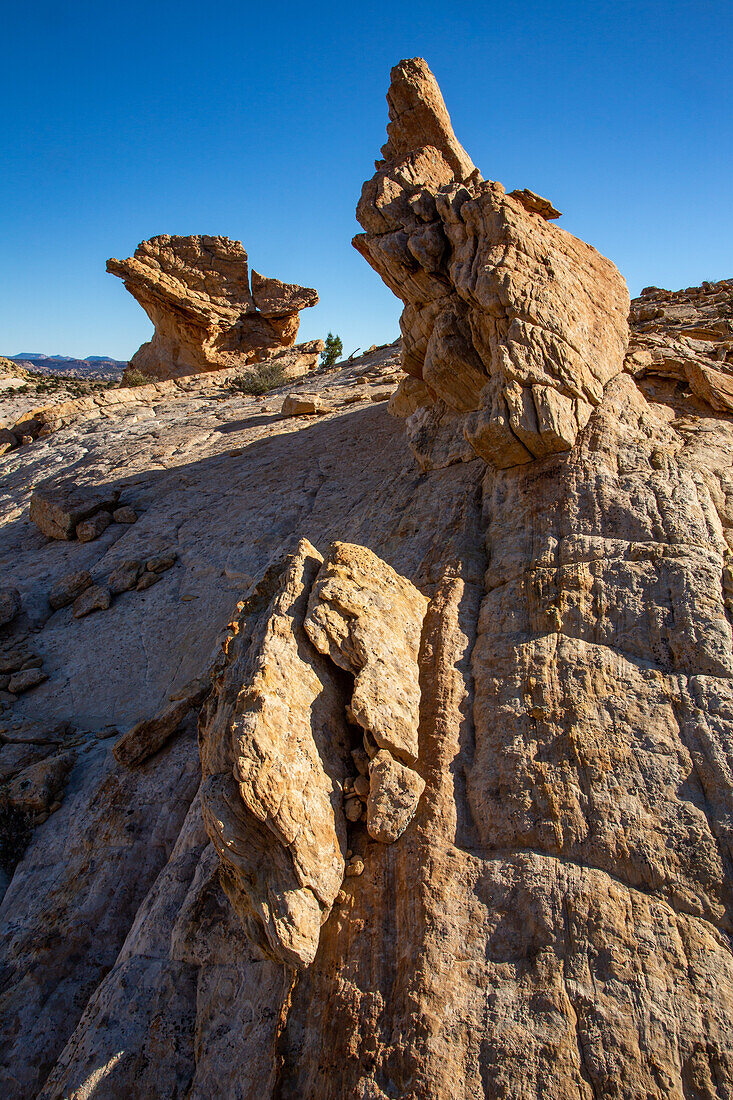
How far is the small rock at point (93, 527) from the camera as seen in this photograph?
1299 centimetres

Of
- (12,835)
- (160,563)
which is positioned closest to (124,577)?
(160,563)

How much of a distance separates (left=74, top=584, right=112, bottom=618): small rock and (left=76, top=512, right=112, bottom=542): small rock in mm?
2081

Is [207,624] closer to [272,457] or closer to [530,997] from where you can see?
[272,457]

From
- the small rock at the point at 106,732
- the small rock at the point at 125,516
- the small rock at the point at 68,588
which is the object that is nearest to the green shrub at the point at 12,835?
the small rock at the point at 106,732

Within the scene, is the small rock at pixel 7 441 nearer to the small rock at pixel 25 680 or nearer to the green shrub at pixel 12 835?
the small rock at pixel 25 680

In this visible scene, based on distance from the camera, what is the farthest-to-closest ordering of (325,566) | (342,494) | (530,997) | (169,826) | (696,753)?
(342,494) → (169,826) → (325,566) → (696,753) → (530,997)

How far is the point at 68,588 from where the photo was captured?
11.5m

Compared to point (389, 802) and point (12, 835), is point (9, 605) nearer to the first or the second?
point (12, 835)

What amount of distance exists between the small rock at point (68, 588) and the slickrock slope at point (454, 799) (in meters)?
3.51

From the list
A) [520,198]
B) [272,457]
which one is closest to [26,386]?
[272,457]

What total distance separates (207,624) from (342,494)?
12.3 ft

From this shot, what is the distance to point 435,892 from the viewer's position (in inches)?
160

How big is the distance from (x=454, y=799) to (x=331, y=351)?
26.5m

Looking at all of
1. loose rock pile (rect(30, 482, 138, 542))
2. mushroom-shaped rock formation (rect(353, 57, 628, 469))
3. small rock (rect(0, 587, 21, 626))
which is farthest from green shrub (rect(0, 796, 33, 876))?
loose rock pile (rect(30, 482, 138, 542))
